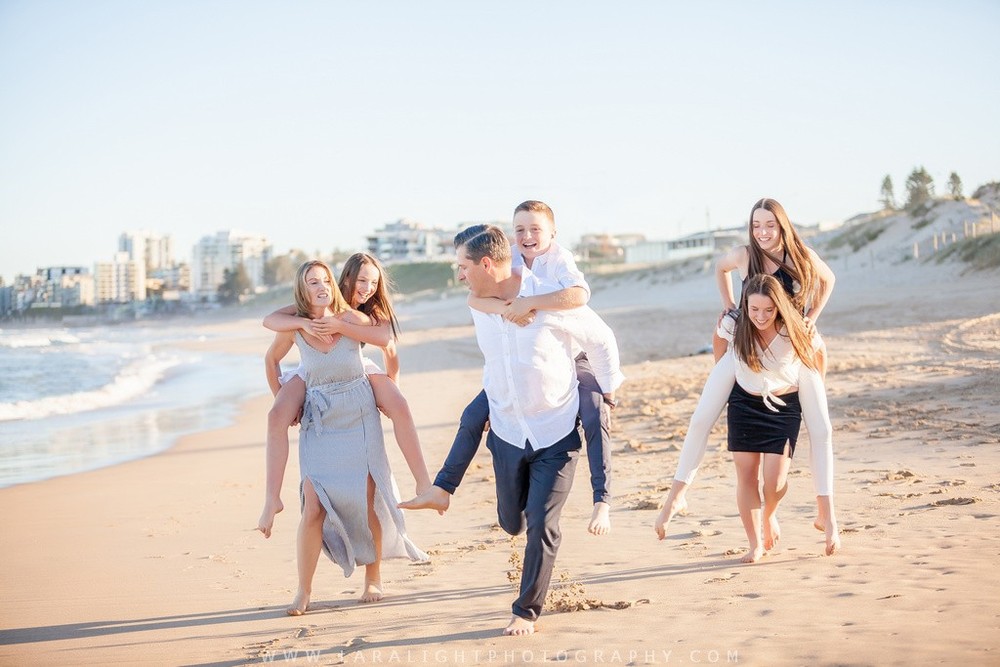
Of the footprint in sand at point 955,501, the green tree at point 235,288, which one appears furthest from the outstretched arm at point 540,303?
the green tree at point 235,288

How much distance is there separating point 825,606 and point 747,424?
3.67 feet

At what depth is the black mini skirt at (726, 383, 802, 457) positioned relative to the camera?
204 inches

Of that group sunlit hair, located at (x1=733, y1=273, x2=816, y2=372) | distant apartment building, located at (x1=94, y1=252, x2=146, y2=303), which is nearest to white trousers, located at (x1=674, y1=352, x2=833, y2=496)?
sunlit hair, located at (x1=733, y1=273, x2=816, y2=372)

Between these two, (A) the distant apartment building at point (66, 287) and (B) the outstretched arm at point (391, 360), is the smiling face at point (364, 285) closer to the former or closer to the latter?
(B) the outstretched arm at point (391, 360)

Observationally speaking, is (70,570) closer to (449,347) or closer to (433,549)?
(433,549)

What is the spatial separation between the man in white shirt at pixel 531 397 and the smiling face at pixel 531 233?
3.8 inches

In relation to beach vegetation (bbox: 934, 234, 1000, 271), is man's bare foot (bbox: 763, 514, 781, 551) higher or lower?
lower

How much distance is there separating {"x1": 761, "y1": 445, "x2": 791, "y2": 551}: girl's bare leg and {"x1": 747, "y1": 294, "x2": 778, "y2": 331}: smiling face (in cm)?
68

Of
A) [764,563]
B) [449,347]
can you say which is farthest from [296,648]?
[449,347]

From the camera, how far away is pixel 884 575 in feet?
15.6

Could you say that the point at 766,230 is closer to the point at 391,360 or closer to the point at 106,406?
the point at 391,360

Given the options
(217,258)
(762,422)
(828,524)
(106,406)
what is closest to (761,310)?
(762,422)

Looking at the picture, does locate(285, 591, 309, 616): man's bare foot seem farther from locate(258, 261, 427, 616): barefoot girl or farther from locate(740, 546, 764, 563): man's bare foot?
locate(740, 546, 764, 563): man's bare foot

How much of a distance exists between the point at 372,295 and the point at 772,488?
2.41m
